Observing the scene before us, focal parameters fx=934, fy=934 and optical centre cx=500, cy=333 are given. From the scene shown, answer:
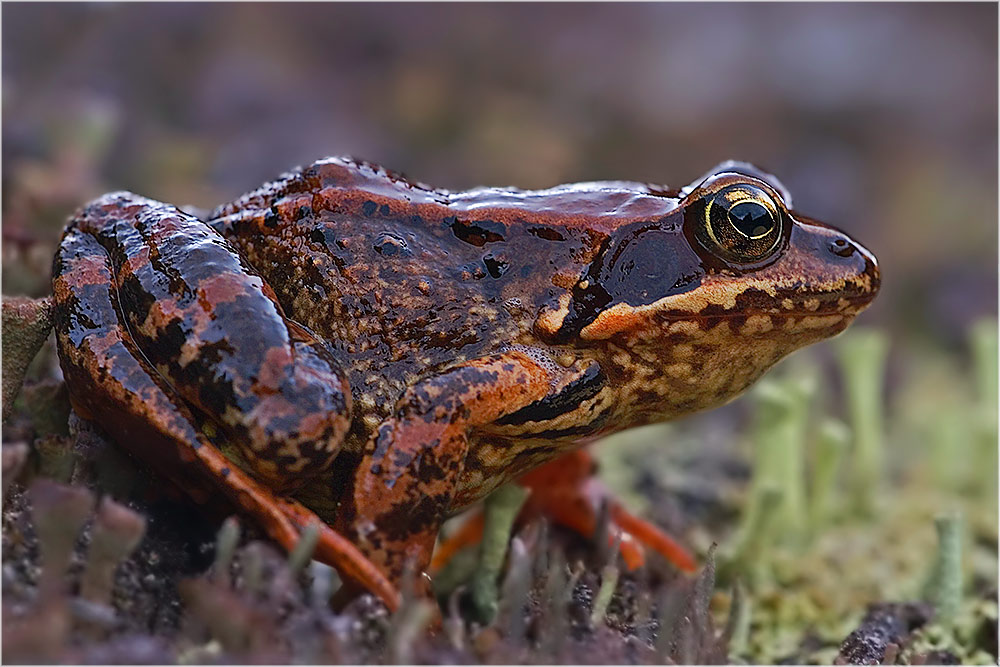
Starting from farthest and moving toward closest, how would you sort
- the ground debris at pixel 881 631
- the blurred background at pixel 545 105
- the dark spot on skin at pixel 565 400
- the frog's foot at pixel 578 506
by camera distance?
the blurred background at pixel 545 105
the frog's foot at pixel 578 506
the ground debris at pixel 881 631
the dark spot on skin at pixel 565 400

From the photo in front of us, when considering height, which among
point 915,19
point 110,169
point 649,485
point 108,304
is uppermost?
point 915,19

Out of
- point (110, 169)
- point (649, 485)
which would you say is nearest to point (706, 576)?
point (649, 485)

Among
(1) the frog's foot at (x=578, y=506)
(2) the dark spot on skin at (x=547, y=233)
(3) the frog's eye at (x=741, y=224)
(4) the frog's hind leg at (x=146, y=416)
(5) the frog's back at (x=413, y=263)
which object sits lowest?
(4) the frog's hind leg at (x=146, y=416)

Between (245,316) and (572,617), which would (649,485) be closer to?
(572,617)

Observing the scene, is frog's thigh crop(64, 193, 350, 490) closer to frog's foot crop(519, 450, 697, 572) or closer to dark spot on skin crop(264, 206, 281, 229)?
dark spot on skin crop(264, 206, 281, 229)

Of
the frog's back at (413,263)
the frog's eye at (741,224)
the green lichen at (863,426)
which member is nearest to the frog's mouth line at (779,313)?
the frog's eye at (741,224)

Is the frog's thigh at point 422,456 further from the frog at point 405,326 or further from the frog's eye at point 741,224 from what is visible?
the frog's eye at point 741,224

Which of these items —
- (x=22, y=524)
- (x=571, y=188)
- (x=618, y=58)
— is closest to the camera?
(x=22, y=524)
